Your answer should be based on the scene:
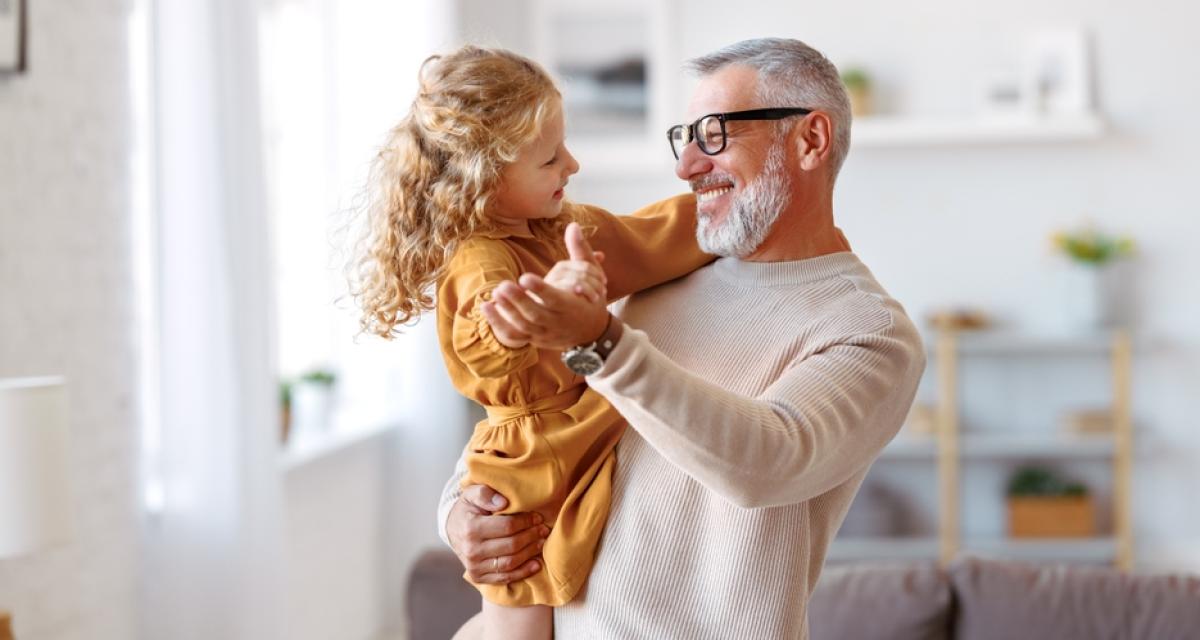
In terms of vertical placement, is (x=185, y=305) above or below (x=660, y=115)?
below

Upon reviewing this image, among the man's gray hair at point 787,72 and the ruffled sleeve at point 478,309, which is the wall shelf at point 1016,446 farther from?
the ruffled sleeve at point 478,309

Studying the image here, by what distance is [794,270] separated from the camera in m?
1.73

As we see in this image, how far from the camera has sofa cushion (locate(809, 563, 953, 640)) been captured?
9.00 ft

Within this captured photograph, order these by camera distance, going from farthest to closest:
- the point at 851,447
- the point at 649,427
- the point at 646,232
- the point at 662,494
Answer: the point at 646,232 < the point at 662,494 < the point at 851,447 < the point at 649,427

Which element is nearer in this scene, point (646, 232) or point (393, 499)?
point (646, 232)

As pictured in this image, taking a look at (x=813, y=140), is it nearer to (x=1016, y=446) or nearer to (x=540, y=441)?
(x=540, y=441)

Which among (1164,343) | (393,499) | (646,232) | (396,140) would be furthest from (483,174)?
(1164,343)

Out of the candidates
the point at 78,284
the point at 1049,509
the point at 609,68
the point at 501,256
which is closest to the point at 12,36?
the point at 78,284

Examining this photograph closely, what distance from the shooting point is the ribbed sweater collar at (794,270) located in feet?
5.64

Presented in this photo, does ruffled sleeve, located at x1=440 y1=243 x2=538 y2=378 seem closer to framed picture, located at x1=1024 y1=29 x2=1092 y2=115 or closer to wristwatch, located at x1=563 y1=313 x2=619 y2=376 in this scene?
wristwatch, located at x1=563 y1=313 x2=619 y2=376

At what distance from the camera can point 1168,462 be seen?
20.4 feet

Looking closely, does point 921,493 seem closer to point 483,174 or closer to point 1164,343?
point 1164,343

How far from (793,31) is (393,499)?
2.98 metres

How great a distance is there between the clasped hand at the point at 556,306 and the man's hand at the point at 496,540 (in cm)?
39
